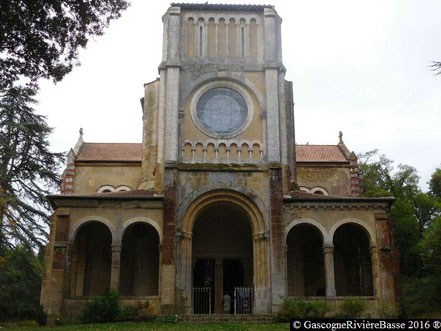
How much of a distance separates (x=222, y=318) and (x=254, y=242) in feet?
15.4

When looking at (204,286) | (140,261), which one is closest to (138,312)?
(140,261)

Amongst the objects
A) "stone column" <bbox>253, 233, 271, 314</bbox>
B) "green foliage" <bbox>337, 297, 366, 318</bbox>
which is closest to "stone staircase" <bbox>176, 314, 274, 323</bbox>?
"stone column" <bbox>253, 233, 271, 314</bbox>

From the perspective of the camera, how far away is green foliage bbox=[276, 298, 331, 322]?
949 inches

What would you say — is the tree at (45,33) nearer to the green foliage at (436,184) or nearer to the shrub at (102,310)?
the shrub at (102,310)

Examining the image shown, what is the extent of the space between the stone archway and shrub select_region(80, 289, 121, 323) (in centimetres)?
297

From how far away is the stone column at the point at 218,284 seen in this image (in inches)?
1129

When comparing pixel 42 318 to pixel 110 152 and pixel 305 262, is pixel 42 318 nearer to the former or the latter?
pixel 305 262

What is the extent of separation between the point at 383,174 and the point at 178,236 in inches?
1108

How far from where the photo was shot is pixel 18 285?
3222cm

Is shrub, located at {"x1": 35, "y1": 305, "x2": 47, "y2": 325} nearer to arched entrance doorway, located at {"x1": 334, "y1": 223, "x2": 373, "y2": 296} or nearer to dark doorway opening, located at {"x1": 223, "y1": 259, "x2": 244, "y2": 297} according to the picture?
dark doorway opening, located at {"x1": 223, "y1": 259, "x2": 244, "y2": 297}

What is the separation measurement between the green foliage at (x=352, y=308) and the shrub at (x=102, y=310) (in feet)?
32.8

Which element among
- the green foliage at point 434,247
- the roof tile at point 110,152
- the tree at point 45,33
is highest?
the roof tile at point 110,152

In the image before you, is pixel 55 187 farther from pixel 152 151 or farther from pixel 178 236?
pixel 178 236

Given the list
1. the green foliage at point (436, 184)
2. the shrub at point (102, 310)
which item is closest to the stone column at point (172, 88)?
the shrub at point (102, 310)
